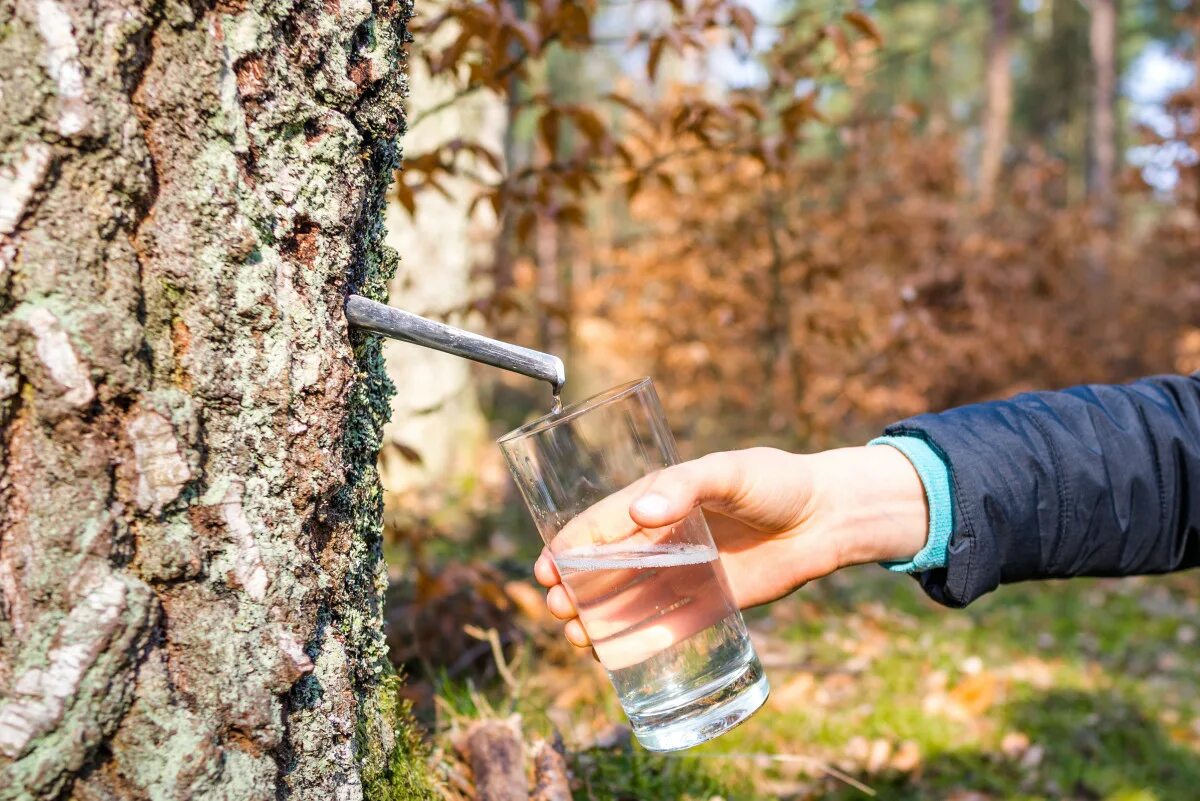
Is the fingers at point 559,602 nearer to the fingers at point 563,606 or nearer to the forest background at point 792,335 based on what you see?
the fingers at point 563,606

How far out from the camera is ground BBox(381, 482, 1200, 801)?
7.13ft

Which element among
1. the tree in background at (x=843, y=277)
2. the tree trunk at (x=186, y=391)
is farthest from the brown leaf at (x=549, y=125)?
the tree trunk at (x=186, y=391)

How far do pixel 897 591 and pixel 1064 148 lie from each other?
74.5 feet

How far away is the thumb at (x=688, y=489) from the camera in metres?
1.30

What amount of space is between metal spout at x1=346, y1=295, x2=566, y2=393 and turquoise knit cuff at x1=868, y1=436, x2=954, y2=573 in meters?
0.85

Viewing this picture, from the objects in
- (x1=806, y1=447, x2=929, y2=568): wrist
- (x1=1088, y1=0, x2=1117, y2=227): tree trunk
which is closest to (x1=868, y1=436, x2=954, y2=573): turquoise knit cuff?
(x1=806, y1=447, x2=929, y2=568): wrist

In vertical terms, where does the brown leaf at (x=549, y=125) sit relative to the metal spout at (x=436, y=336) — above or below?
above

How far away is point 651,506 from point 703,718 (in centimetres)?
36

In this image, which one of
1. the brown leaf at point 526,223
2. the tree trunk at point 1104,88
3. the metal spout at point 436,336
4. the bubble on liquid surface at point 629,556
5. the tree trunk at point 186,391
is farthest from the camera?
the tree trunk at point 1104,88

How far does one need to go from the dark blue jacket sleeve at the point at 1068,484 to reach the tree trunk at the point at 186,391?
111 cm

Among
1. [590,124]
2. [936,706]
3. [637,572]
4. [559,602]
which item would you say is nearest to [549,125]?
[590,124]

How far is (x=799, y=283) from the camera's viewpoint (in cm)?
577

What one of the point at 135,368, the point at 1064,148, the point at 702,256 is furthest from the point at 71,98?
the point at 1064,148

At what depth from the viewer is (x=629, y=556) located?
1.33 m
